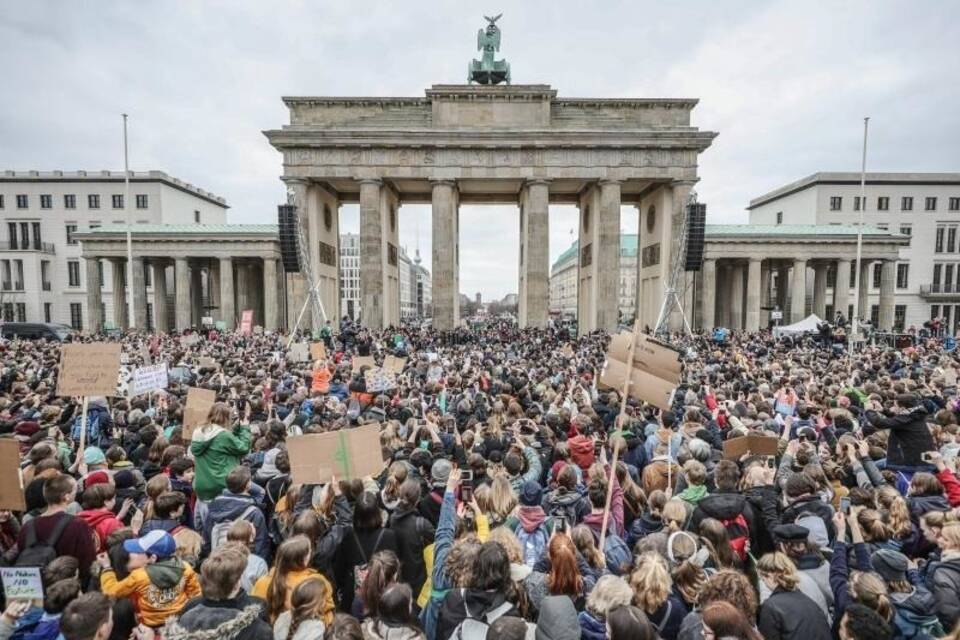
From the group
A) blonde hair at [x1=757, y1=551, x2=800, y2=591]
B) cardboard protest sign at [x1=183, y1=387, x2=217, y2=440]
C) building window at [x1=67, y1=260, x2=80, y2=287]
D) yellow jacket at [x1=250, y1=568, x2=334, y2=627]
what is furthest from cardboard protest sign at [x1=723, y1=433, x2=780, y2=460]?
building window at [x1=67, y1=260, x2=80, y2=287]

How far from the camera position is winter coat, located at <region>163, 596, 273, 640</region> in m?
2.85

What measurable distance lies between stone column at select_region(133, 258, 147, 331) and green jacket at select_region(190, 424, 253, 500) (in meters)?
45.4

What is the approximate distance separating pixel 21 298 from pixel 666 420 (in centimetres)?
7507

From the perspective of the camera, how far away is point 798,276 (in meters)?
44.6

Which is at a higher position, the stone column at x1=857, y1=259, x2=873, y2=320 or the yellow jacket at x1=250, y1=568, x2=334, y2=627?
the stone column at x1=857, y1=259, x2=873, y2=320

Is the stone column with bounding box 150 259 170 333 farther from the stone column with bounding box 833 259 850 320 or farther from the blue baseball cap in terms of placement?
the stone column with bounding box 833 259 850 320

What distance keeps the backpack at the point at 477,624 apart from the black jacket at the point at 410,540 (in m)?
1.26

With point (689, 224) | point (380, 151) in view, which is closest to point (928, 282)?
point (689, 224)

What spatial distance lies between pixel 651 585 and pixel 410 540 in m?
2.03

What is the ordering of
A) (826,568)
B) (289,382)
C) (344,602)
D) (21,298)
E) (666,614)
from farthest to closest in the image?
(21,298) < (289,382) < (344,602) < (826,568) < (666,614)

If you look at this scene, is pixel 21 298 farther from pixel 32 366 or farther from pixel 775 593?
pixel 775 593

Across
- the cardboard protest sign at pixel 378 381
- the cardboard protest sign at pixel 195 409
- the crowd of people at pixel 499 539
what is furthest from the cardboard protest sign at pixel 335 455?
the cardboard protest sign at pixel 378 381

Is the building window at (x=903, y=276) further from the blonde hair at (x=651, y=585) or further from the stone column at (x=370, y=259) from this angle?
the blonde hair at (x=651, y=585)

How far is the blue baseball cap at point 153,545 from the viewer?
11.3 feet
